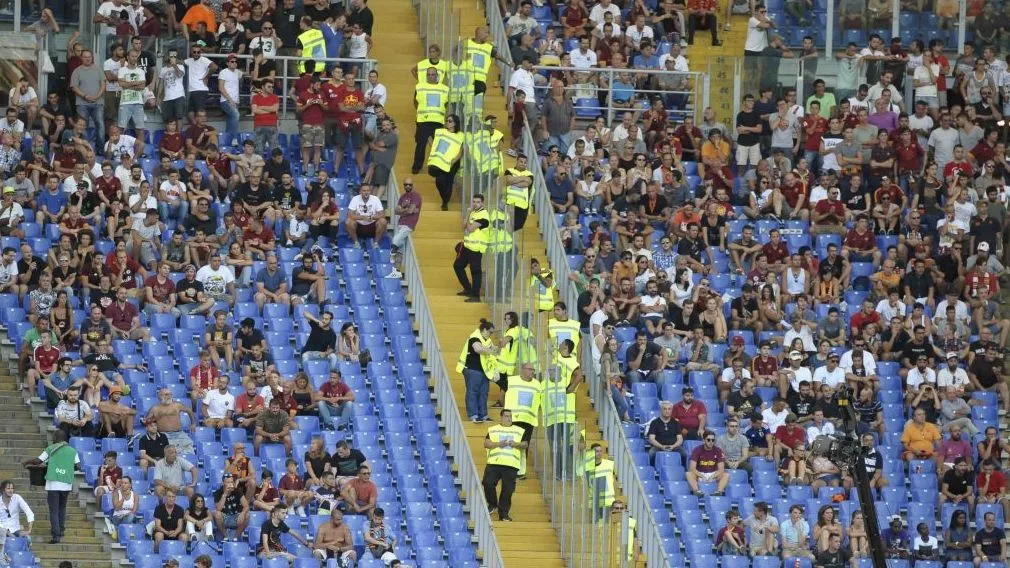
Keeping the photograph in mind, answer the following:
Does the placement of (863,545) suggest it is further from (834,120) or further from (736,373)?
(834,120)

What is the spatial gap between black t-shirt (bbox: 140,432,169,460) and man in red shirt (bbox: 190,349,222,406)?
107 centimetres

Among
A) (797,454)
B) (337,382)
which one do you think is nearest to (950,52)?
(797,454)

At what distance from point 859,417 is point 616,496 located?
13.2 ft

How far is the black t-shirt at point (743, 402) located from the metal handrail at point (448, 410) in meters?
3.51

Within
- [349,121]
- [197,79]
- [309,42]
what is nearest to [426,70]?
[349,121]

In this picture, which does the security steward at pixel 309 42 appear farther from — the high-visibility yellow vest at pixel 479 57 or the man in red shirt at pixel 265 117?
the high-visibility yellow vest at pixel 479 57

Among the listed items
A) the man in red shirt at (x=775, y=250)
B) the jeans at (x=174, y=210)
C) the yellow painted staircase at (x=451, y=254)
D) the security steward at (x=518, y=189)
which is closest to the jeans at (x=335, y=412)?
the yellow painted staircase at (x=451, y=254)

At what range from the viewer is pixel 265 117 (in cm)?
3569

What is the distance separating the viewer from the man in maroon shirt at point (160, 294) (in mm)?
32625

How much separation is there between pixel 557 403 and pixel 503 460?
3.98 ft

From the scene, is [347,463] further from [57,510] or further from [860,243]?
[860,243]

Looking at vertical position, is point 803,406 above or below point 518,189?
below

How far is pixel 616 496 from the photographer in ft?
101

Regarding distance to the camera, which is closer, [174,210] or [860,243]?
[174,210]
